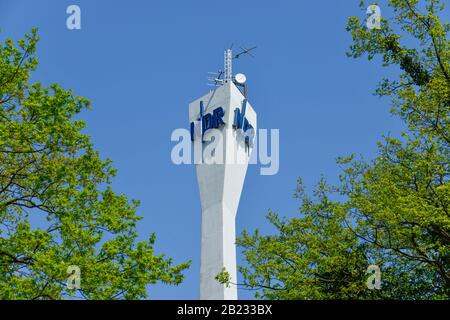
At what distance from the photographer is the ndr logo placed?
5953 cm

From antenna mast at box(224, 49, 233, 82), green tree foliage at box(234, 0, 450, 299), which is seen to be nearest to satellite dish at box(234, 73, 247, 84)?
antenna mast at box(224, 49, 233, 82)

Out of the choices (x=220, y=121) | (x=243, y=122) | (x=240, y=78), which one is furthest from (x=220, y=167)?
(x=240, y=78)

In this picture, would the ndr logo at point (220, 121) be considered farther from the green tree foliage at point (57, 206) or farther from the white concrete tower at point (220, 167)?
the green tree foliage at point (57, 206)

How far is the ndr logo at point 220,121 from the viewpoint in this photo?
59.5 metres

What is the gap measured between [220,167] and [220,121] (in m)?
4.32

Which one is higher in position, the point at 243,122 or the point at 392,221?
the point at 243,122

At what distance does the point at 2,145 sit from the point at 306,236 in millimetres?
10552

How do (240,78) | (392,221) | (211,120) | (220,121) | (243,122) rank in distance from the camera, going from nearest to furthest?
(392,221)
(220,121)
(243,122)
(211,120)
(240,78)

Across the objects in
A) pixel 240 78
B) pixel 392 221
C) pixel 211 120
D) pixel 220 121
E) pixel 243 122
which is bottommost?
pixel 392 221

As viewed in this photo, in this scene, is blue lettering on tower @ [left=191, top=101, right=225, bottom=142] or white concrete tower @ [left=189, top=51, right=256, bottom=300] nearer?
white concrete tower @ [left=189, top=51, right=256, bottom=300]

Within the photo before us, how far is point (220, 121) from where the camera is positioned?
5938 centimetres

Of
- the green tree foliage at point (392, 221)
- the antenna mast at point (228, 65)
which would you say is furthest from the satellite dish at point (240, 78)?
the green tree foliage at point (392, 221)

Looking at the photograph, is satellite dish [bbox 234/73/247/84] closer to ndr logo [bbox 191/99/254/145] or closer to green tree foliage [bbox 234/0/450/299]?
ndr logo [bbox 191/99/254/145]

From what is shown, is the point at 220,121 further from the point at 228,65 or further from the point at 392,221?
the point at 392,221
